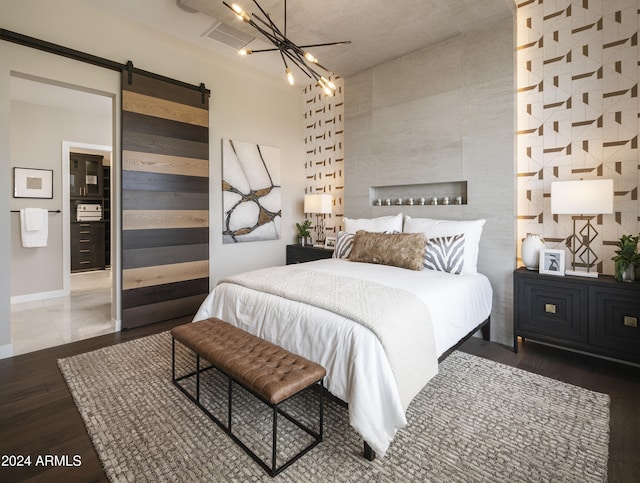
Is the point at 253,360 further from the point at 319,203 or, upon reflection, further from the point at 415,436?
the point at 319,203

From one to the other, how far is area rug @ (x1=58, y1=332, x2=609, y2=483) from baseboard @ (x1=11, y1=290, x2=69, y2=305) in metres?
3.06

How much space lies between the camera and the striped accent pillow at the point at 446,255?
2.86 m

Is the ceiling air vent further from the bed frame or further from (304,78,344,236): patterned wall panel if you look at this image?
the bed frame

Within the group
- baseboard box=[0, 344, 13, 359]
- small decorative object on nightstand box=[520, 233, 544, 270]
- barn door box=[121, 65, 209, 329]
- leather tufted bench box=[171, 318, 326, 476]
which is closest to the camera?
leather tufted bench box=[171, 318, 326, 476]

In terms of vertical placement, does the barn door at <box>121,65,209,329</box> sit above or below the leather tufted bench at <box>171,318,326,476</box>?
above

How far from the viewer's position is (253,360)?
1.72 meters

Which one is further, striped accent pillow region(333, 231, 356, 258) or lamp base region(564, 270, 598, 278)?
striped accent pillow region(333, 231, 356, 258)

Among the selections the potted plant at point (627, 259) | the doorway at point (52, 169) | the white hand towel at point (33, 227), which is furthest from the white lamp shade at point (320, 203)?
the white hand towel at point (33, 227)

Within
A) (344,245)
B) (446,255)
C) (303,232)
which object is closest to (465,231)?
(446,255)

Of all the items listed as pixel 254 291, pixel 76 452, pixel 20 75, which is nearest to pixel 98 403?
pixel 76 452

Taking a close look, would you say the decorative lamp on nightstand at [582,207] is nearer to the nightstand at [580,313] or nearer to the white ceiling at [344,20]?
the nightstand at [580,313]

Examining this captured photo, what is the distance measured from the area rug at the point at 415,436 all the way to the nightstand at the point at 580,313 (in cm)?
46

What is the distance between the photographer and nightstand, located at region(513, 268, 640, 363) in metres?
2.33

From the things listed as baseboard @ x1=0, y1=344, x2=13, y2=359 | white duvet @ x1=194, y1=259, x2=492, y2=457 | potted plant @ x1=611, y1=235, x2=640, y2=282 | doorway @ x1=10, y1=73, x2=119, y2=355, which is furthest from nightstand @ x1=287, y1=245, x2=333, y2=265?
baseboard @ x1=0, y1=344, x2=13, y2=359
